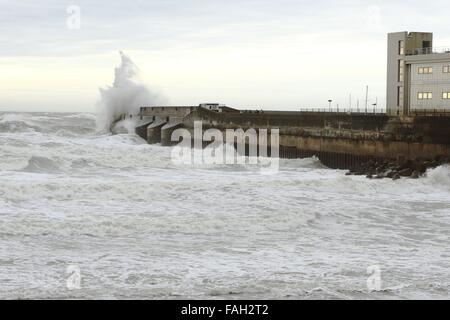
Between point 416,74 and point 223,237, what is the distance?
28.4 meters

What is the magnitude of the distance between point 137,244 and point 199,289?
11.3 ft

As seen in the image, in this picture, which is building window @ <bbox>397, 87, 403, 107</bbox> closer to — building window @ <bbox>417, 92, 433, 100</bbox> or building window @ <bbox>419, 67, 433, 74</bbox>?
building window @ <bbox>417, 92, 433, 100</bbox>

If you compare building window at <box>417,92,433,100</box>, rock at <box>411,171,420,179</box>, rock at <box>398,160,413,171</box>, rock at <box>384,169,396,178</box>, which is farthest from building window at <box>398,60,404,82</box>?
rock at <box>411,171,420,179</box>

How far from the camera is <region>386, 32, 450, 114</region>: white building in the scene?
37.0 metres

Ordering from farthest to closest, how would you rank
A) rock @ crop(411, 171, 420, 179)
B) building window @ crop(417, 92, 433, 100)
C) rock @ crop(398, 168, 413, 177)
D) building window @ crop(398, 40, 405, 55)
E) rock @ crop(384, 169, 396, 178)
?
1. building window @ crop(398, 40, 405, 55)
2. building window @ crop(417, 92, 433, 100)
3. rock @ crop(384, 169, 396, 178)
4. rock @ crop(398, 168, 413, 177)
5. rock @ crop(411, 171, 420, 179)

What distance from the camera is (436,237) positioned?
1364cm

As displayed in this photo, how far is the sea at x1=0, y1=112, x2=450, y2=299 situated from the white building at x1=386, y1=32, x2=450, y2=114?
46.6 feet

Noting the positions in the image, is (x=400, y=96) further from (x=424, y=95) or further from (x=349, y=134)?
(x=349, y=134)

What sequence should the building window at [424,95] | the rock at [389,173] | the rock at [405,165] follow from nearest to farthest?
the rock at [389,173], the rock at [405,165], the building window at [424,95]

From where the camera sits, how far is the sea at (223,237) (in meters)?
9.70

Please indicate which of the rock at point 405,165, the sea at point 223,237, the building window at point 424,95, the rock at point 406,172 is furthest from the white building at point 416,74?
the sea at point 223,237

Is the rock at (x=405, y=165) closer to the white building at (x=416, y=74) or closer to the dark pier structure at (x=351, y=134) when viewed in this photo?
the dark pier structure at (x=351, y=134)

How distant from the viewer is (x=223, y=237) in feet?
44.6

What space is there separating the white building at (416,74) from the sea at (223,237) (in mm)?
14209
